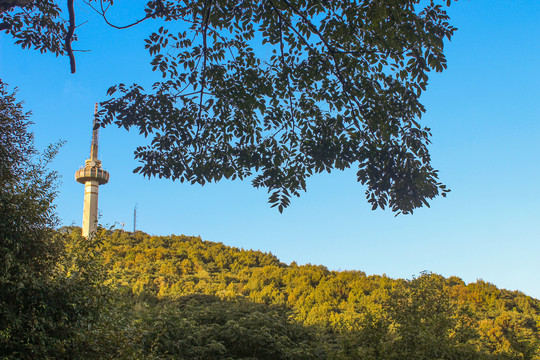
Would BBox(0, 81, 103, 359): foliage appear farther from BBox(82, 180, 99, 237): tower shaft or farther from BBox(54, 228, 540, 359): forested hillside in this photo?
BBox(82, 180, 99, 237): tower shaft

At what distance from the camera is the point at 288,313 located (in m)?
9.66

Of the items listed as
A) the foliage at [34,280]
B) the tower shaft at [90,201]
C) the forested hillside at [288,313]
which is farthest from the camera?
the tower shaft at [90,201]

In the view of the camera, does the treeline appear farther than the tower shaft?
No

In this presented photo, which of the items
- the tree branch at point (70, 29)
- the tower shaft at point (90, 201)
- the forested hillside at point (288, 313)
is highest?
the tower shaft at point (90, 201)

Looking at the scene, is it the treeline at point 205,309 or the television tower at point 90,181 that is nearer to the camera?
the treeline at point 205,309

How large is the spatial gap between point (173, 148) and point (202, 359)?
158 inches

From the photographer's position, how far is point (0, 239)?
19.6 ft

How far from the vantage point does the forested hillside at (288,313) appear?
6977 millimetres

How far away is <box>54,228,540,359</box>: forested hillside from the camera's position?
6.98 m

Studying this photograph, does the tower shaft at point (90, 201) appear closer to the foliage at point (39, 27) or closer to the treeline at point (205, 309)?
the treeline at point (205, 309)

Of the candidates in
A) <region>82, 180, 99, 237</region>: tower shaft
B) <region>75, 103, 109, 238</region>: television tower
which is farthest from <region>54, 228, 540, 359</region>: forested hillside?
<region>75, 103, 109, 238</region>: television tower

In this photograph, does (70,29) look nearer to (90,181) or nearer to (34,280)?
(34,280)

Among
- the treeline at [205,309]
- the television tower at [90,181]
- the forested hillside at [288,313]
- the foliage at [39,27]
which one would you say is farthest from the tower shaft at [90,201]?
the foliage at [39,27]

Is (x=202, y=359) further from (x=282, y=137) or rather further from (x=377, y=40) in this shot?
(x=377, y=40)
